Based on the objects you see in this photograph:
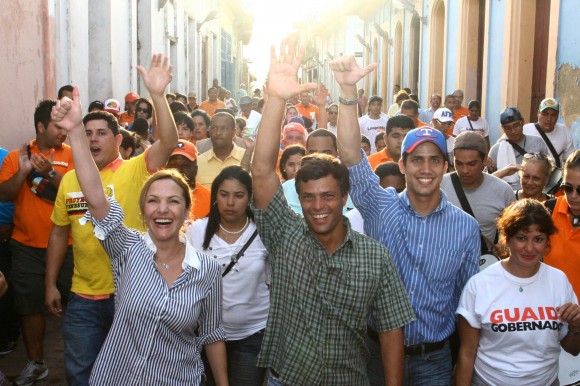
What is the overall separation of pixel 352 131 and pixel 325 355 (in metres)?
1.12

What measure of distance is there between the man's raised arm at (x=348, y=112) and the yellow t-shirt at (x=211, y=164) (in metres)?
3.33

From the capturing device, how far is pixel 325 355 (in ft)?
11.2

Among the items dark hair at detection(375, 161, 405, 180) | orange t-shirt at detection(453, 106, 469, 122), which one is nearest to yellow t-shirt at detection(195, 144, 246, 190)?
dark hair at detection(375, 161, 405, 180)

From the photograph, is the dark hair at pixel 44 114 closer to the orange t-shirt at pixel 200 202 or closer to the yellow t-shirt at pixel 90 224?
the orange t-shirt at pixel 200 202

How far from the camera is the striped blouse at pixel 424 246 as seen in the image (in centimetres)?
390

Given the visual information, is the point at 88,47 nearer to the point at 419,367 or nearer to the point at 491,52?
the point at 491,52

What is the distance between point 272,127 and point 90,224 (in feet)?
5.37

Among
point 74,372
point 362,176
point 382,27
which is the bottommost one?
point 74,372

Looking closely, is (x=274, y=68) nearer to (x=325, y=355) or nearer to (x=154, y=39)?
(x=325, y=355)

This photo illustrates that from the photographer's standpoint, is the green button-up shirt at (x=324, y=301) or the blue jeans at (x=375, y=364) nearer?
the green button-up shirt at (x=324, y=301)

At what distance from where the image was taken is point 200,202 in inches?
220

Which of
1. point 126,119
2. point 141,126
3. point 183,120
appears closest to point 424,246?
point 183,120

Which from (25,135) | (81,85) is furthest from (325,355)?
(81,85)

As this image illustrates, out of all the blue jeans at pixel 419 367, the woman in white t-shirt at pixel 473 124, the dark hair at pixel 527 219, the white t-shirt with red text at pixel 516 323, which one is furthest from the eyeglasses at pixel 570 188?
the woman in white t-shirt at pixel 473 124
